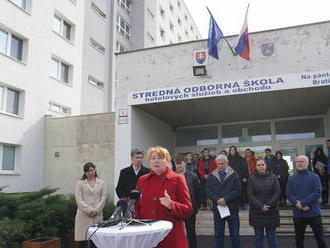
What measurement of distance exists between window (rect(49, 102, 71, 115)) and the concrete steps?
11.0 m

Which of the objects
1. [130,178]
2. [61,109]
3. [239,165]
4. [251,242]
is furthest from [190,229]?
[61,109]

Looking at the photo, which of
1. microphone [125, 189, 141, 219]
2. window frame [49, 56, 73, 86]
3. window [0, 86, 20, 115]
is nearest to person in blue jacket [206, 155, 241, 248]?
microphone [125, 189, 141, 219]

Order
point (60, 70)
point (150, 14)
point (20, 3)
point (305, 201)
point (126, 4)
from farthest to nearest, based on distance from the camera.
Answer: point (150, 14) → point (126, 4) → point (60, 70) → point (20, 3) → point (305, 201)

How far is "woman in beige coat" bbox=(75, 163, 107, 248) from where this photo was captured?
20.4ft

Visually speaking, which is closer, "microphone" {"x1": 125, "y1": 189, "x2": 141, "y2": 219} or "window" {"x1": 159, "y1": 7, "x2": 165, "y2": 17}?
"microphone" {"x1": 125, "y1": 189, "x2": 141, "y2": 219}

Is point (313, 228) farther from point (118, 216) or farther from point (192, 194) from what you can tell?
point (118, 216)

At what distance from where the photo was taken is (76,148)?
14.5 m

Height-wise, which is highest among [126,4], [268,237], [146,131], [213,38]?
[126,4]

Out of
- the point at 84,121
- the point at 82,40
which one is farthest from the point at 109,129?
the point at 82,40

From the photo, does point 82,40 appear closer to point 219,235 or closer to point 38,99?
point 38,99

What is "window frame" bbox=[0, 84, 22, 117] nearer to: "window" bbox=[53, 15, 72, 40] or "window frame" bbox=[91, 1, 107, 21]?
"window" bbox=[53, 15, 72, 40]

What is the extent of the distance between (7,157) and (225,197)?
38.9ft

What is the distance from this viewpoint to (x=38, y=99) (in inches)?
684

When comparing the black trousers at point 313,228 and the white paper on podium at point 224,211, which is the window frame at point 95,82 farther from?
the black trousers at point 313,228
